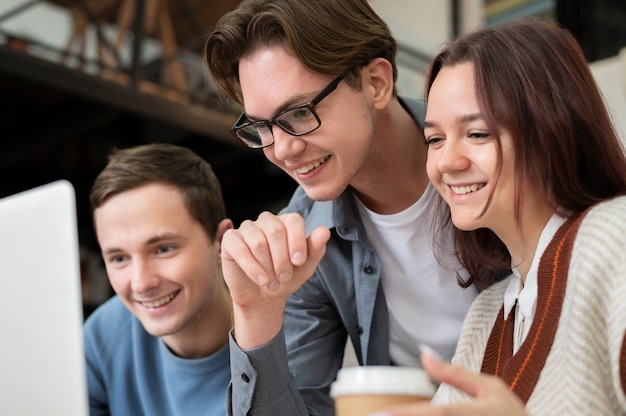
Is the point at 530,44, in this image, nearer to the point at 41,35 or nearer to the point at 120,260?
the point at 120,260

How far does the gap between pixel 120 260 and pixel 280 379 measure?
682 millimetres

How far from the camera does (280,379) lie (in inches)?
55.9

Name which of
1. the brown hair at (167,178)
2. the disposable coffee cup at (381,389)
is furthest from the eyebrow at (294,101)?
the disposable coffee cup at (381,389)

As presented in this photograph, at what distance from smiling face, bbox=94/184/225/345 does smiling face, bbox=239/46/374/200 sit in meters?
0.42

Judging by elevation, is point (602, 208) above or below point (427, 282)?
above

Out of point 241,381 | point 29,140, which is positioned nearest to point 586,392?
point 241,381

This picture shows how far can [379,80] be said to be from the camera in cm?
172

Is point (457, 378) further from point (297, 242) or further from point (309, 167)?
point (309, 167)

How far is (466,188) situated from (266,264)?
1.11 feet

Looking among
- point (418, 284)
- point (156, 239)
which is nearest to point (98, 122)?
point (156, 239)

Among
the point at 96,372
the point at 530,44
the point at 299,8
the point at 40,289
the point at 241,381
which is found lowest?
the point at 96,372

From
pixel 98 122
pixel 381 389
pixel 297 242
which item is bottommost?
pixel 381 389

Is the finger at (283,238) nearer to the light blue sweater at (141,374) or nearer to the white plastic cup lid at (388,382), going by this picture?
the white plastic cup lid at (388,382)

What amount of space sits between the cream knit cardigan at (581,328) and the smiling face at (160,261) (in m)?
0.92
